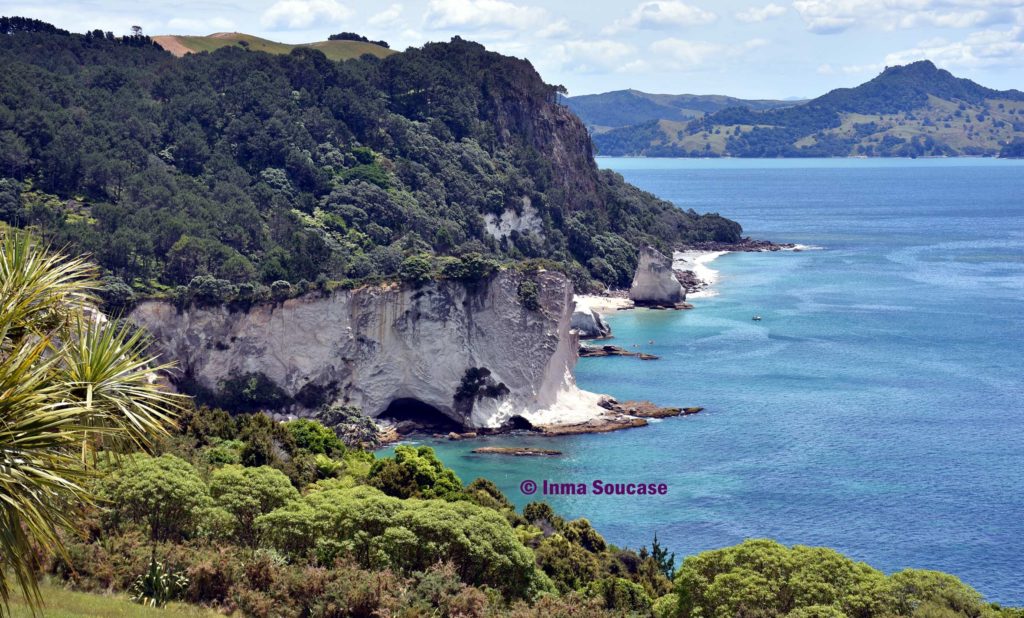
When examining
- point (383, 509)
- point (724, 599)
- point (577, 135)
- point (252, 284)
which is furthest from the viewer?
point (577, 135)

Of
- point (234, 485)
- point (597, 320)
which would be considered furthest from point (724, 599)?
point (597, 320)

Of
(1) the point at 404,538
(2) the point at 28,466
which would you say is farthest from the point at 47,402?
(1) the point at 404,538

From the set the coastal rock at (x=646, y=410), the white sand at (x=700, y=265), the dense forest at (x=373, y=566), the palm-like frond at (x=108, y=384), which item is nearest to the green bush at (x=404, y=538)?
the dense forest at (x=373, y=566)

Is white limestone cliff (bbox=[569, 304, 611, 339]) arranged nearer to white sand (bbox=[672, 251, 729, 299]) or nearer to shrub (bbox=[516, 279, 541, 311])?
white sand (bbox=[672, 251, 729, 299])

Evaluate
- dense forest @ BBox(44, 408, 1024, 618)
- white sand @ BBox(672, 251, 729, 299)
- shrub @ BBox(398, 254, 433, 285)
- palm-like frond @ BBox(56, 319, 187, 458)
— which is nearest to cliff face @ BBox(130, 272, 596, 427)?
shrub @ BBox(398, 254, 433, 285)

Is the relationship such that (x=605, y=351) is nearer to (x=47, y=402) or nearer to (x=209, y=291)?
(x=209, y=291)

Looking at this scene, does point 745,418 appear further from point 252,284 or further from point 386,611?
point 386,611
